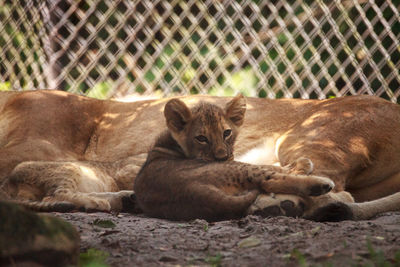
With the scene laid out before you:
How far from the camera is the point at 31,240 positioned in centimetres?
191

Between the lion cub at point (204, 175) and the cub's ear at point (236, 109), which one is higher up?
the cub's ear at point (236, 109)

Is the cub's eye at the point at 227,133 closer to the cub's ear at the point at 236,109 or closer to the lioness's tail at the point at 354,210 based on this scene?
the cub's ear at the point at 236,109

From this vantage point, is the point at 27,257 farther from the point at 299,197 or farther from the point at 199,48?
the point at 199,48

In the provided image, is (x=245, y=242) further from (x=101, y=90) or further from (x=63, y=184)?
(x=101, y=90)

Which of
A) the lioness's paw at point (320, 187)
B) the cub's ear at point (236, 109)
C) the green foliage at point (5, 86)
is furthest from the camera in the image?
the green foliage at point (5, 86)

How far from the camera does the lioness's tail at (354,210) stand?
3.06m

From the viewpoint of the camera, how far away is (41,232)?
1.93m

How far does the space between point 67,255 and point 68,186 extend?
1921mm

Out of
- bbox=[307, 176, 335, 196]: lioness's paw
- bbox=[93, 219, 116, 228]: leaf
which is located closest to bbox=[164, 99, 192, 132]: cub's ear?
bbox=[93, 219, 116, 228]: leaf

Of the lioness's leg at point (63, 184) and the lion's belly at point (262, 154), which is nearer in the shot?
the lioness's leg at point (63, 184)

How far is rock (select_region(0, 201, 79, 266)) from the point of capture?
187 centimetres

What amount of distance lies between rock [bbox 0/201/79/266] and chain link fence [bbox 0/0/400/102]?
4810mm

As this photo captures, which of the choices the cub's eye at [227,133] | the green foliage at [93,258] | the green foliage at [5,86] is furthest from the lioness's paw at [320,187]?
the green foliage at [5,86]

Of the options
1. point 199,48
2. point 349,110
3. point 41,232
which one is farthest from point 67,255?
point 199,48
